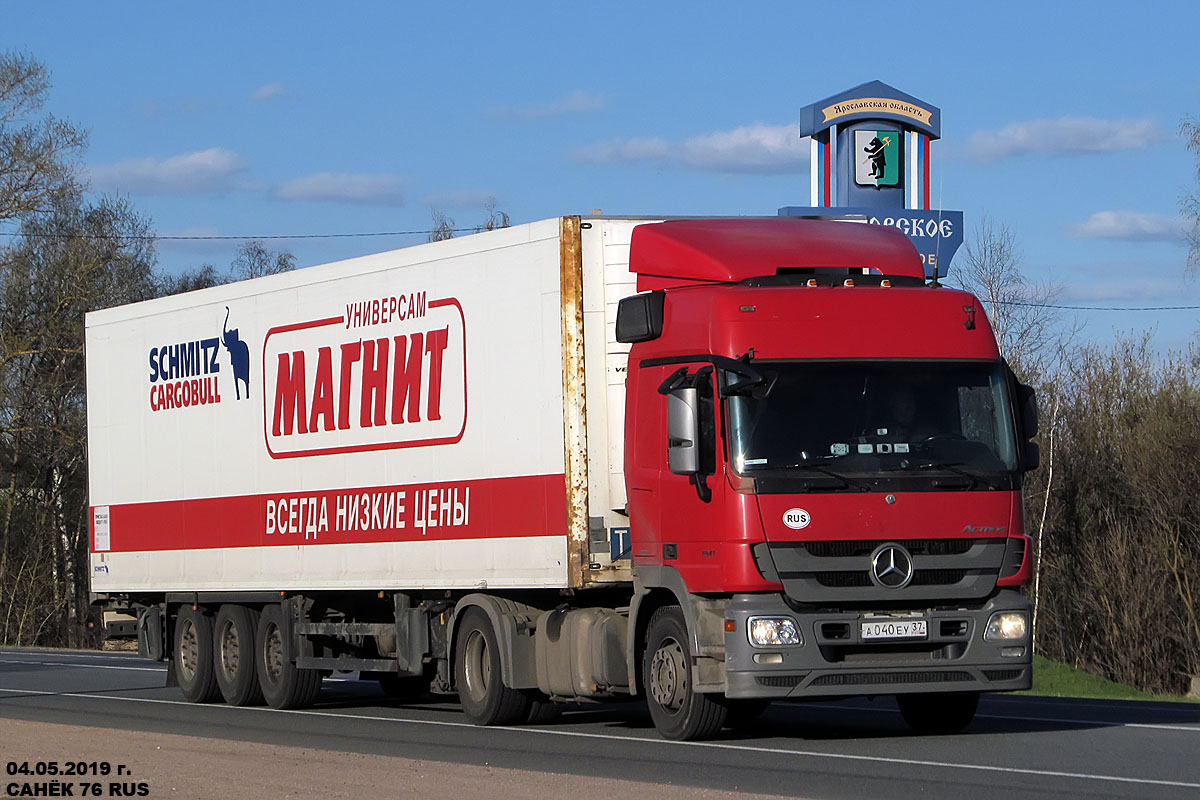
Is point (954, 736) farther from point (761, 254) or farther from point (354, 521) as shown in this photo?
point (354, 521)

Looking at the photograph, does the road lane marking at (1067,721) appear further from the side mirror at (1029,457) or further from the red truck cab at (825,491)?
the side mirror at (1029,457)

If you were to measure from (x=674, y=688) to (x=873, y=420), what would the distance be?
2436 mm

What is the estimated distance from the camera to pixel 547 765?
504 inches

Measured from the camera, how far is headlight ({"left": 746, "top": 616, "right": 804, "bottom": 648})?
507 inches

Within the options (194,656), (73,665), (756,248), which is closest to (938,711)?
(756,248)

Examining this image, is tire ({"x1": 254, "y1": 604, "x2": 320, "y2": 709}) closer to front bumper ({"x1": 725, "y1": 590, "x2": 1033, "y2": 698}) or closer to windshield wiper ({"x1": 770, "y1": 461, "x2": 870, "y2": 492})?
front bumper ({"x1": 725, "y1": 590, "x2": 1033, "y2": 698})

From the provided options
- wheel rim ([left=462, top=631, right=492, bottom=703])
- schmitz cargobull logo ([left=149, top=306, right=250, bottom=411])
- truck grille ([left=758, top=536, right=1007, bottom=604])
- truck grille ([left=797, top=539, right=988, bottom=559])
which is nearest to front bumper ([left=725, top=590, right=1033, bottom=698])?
truck grille ([left=758, top=536, right=1007, bottom=604])

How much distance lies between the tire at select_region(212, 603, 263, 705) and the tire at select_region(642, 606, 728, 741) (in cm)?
659

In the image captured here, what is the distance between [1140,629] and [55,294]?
97.4ft

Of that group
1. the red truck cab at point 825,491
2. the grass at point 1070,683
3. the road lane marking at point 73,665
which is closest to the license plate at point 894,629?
the red truck cab at point 825,491

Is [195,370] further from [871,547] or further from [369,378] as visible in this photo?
[871,547]

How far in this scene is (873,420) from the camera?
522 inches

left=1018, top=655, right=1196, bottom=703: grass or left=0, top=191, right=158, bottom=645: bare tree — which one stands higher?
left=0, top=191, right=158, bottom=645: bare tree

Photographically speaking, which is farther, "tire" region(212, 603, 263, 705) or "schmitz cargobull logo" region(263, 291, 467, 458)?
"tire" region(212, 603, 263, 705)
